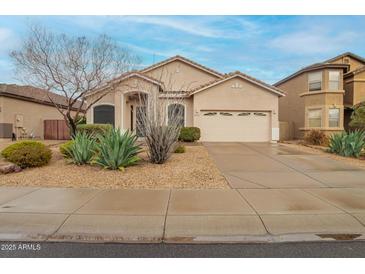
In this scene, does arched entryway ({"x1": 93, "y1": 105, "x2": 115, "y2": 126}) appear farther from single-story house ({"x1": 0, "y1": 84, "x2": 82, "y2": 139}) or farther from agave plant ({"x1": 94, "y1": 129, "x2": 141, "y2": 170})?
agave plant ({"x1": 94, "y1": 129, "x2": 141, "y2": 170})

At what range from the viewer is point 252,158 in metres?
12.0

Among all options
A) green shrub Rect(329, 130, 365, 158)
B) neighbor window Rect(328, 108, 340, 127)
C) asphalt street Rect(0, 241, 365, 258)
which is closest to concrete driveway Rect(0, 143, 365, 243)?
asphalt street Rect(0, 241, 365, 258)

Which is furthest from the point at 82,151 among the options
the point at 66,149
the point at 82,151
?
the point at 66,149

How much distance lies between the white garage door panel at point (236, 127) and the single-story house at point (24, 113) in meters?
11.8

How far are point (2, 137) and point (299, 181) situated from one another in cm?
2000

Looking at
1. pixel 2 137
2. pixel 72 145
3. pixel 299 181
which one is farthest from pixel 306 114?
→ pixel 2 137

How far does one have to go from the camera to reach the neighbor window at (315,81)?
20.1 m

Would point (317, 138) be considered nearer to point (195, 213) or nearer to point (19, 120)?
point (195, 213)

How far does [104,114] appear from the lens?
18766mm

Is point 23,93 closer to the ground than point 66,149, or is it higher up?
higher up

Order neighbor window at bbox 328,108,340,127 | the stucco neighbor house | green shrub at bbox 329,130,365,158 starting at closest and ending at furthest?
green shrub at bbox 329,130,365,158 → the stucco neighbor house → neighbor window at bbox 328,108,340,127

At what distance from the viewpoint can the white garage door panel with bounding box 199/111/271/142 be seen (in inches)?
726

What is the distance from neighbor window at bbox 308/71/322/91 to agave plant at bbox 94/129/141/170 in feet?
55.0

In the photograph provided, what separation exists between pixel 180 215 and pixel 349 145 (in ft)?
37.7
